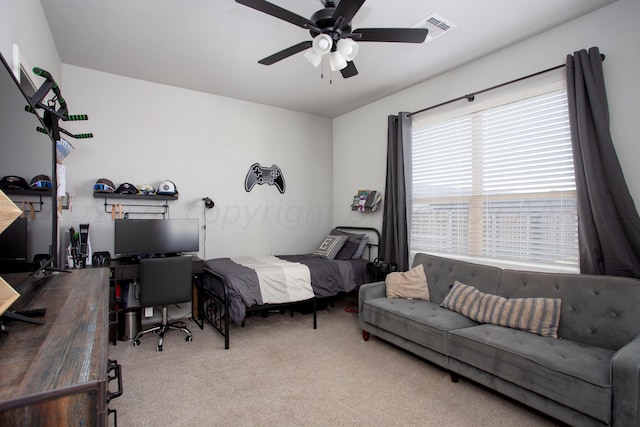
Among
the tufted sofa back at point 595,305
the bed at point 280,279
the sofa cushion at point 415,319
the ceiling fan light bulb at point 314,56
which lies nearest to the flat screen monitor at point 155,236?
the bed at point 280,279

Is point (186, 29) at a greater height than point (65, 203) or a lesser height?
greater

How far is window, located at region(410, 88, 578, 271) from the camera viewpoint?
271 cm

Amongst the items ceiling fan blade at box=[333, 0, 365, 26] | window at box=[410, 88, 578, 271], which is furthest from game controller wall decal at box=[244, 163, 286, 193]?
ceiling fan blade at box=[333, 0, 365, 26]

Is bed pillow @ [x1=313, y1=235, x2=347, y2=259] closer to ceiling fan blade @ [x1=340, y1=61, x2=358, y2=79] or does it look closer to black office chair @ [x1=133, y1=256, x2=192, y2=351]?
black office chair @ [x1=133, y1=256, x2=192, y2=351]

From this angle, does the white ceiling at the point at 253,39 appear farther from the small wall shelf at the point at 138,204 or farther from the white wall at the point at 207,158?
the small wall shelf at the point at 138,204

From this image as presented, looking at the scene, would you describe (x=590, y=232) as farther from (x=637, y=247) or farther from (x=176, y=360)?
(x=176, y=360)

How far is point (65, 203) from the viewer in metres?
3.25

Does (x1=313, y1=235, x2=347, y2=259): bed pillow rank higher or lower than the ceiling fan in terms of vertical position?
lower

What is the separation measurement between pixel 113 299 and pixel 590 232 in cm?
424

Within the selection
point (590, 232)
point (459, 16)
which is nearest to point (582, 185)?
point (590, 232)

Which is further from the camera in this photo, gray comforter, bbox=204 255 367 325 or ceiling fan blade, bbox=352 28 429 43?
gray comforter, bbox=204 255 367 325

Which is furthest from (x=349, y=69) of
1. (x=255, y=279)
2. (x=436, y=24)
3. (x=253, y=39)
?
(x=255, y=279)

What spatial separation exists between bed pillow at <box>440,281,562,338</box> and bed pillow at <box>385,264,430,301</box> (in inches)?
14.7

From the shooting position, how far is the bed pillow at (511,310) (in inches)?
91.7
